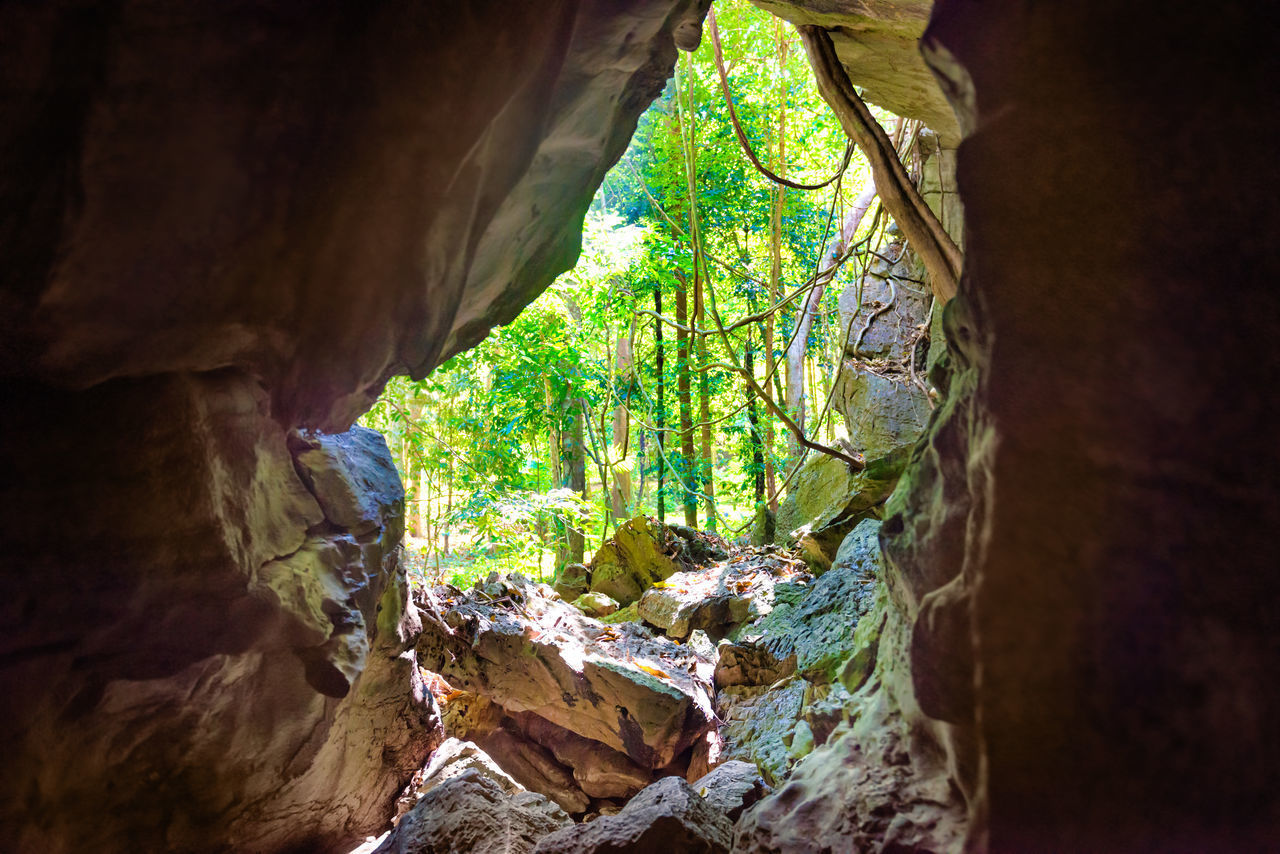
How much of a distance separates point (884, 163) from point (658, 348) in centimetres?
709

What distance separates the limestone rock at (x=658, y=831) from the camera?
2.01 metres

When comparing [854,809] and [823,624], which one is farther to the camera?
[823,624]

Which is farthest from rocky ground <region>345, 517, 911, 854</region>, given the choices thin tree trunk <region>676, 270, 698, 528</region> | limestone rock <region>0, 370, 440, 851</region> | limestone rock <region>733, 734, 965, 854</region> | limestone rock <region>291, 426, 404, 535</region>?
thin tree trunk <region>676, 270, 698, 528</region>

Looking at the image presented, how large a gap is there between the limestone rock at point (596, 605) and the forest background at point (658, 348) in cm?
86

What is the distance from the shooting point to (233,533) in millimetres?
1980

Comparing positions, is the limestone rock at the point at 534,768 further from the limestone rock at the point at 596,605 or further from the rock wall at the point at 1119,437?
the rock wall at the point at 1119,437

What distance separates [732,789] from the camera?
2.55 metres

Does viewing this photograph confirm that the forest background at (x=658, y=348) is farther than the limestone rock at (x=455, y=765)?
Yes

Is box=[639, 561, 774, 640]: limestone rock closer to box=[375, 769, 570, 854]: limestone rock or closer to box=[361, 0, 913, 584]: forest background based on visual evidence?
box=[361, 0, 913, 584]: forest background

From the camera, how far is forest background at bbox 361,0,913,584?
7.97 meters

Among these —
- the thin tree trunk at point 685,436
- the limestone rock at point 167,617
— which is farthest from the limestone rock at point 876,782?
the thin tree trunk at point 685,436

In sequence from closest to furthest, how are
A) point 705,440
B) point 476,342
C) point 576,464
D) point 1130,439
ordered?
point 1130,439 < point 476,342 < point 576,464 < point 705,440

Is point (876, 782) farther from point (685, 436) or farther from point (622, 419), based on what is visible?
point (622, 419)

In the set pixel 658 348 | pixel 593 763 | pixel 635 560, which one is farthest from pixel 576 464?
pixel 593 763
